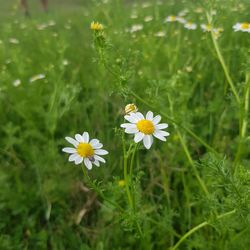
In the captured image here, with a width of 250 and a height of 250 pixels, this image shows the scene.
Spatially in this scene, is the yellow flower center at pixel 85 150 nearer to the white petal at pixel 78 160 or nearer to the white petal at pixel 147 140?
the white petal at pixel 78 160

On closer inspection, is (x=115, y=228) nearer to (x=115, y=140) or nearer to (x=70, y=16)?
(x=115, y=140)

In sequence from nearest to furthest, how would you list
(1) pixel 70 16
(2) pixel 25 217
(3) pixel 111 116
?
(2) pixel 25 217
(3) pixel 111 116
(1) pixel 70 16

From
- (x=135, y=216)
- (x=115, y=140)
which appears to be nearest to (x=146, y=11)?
(x=115, y=140)

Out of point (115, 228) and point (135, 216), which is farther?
point (115, 228)

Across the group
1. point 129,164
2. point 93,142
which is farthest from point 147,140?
point 129,164

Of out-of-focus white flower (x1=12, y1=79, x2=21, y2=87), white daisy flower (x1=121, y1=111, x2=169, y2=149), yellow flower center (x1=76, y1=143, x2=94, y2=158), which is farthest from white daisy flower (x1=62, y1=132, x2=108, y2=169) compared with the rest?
out-of-focus white flower (x1=12, y1=79, x2=21, y2=87)

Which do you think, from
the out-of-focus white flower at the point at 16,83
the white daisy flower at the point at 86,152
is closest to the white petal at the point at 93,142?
the white daisy flower at the point at 86,152
